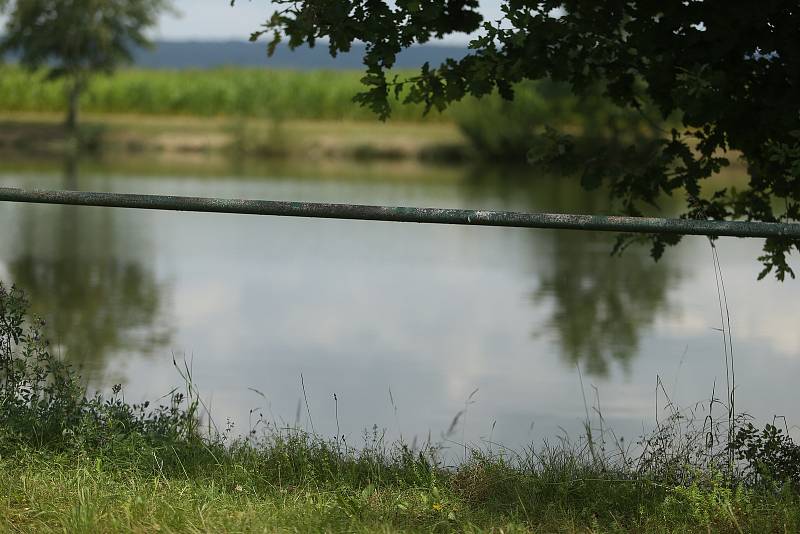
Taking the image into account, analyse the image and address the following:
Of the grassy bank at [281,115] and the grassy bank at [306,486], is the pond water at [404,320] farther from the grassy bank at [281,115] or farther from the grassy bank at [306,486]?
the grassy bank at [281,115]

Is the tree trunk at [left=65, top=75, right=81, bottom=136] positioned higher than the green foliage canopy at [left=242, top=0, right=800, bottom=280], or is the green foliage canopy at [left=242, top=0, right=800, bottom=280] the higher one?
the green foliage canopy at [left=242, top=0, right=800, bottom=280]

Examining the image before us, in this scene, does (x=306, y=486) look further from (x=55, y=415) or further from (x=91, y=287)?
(x=91, y=287)

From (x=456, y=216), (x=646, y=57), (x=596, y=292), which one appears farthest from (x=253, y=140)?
(x=456, y=216)

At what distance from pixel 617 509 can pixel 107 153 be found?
38780mm

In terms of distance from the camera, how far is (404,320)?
11312 millimetres

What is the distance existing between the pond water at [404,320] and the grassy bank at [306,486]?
991 millimetres

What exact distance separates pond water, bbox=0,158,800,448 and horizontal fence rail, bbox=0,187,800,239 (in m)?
1.68

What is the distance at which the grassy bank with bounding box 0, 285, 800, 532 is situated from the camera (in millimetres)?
3580

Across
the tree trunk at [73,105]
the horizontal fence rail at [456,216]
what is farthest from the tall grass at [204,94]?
the horizontal fence rail at [456,216]

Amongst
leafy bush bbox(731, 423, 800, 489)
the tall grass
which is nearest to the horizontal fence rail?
leafy bush bbox(731, 423, 800, 489)

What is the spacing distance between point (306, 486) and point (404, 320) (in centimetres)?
729

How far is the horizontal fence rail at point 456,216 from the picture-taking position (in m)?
3.51

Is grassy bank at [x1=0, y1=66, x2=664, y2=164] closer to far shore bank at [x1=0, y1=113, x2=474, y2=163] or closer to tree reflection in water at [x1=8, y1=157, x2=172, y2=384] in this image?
far shore bank at [x1=0, y1=113, x2=474, y2=163]

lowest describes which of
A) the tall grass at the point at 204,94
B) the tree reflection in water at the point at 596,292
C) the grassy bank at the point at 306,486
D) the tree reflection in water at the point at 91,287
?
the tree reflection in water at the point at 91,287
